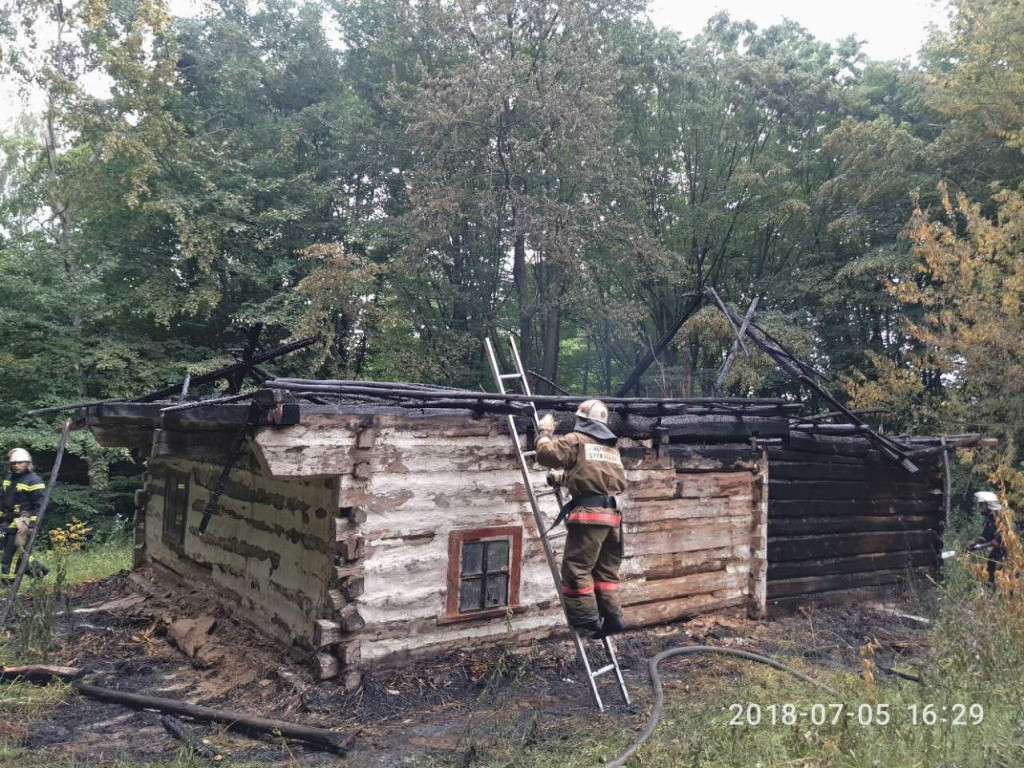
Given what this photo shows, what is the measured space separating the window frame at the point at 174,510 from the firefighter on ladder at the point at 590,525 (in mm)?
5896

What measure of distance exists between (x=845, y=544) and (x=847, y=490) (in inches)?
31.1

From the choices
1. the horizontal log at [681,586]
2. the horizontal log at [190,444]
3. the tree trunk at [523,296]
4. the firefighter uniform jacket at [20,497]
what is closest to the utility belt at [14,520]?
the firefighter uniform jacket at [20,497]

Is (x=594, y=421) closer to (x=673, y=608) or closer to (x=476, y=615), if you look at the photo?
(x=476, y=615)

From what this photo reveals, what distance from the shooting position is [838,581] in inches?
401

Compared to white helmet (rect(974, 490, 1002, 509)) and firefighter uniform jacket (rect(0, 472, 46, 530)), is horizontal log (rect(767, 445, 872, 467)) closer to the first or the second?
white helmet (rect(974, 490, 1002, 509))

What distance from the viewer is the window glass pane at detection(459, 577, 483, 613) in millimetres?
6953

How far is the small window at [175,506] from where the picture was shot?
9.55m

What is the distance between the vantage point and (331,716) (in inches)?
227

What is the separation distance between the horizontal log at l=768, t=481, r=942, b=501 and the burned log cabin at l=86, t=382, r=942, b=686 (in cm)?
4

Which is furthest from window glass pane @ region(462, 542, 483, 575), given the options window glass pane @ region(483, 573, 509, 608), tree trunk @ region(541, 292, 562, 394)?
tree trunk @ region(541, 292, 562, 394)

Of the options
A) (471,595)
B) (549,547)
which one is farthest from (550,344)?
(549,547)

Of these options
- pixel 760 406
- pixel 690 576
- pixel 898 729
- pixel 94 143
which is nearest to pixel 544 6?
pixel 94 143

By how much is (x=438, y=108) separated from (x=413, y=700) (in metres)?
15.1

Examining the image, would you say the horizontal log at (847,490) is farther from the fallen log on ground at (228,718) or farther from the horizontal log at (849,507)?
the fallen log on ground at (228,718)
